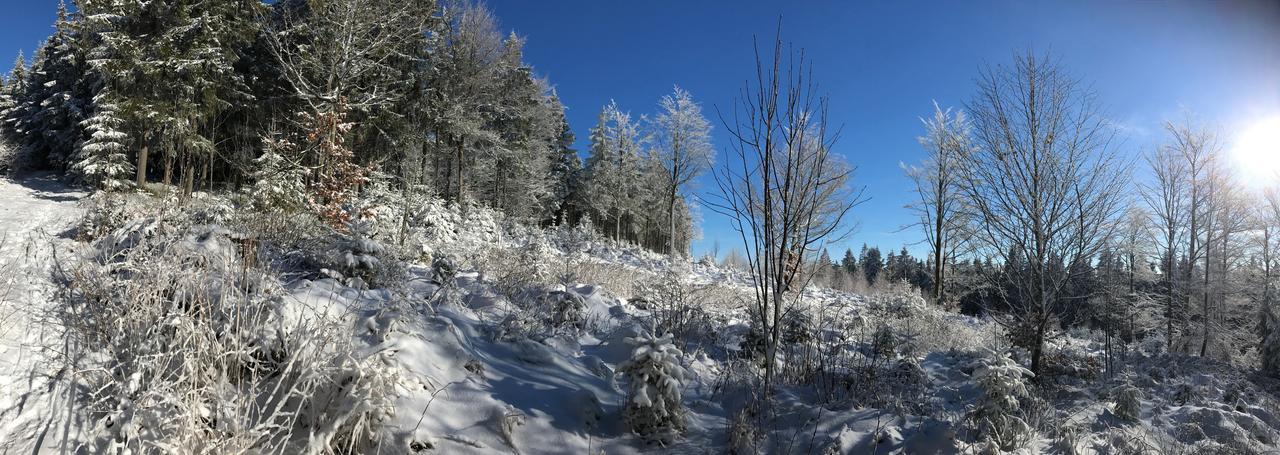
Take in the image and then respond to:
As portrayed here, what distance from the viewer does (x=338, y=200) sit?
277 inches

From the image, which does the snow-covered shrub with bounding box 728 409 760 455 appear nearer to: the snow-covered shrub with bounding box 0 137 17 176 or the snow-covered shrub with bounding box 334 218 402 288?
the snow-covered shrub with bounding box 334 218 402 288

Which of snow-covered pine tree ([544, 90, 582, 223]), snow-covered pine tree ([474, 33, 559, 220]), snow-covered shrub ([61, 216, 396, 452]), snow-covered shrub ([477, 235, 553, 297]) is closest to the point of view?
snow-covered shrub ([61, 216, 396, 452])

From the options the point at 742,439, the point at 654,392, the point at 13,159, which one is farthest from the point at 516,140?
the point at 13,159

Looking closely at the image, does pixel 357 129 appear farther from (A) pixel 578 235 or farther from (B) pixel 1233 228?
(B) pixel 1233 228

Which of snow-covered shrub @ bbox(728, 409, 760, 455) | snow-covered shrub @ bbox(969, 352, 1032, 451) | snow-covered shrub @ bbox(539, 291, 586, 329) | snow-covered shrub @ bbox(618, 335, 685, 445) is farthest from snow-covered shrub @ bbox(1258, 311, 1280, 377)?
snow-covered shrub @ bbox(539, 291, 586, 329)

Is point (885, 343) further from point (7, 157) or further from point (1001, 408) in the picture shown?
point (7, 157)

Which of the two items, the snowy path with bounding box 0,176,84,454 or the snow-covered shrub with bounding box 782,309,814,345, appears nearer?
the snowy path with bounding box 0,176,84,454

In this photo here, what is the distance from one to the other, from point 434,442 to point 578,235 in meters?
13.4

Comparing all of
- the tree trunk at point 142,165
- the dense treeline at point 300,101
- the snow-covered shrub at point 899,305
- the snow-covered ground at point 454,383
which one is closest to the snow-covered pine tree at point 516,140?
the dense treeline at point 300,101

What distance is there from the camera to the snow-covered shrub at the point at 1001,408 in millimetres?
2617

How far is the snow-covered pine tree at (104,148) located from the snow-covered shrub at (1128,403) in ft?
70.5

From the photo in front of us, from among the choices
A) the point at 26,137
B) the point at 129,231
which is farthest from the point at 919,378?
the point at 26,137

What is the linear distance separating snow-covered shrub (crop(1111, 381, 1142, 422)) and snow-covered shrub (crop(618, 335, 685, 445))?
3336 millimetres

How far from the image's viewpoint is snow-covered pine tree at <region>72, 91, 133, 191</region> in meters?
14.1
